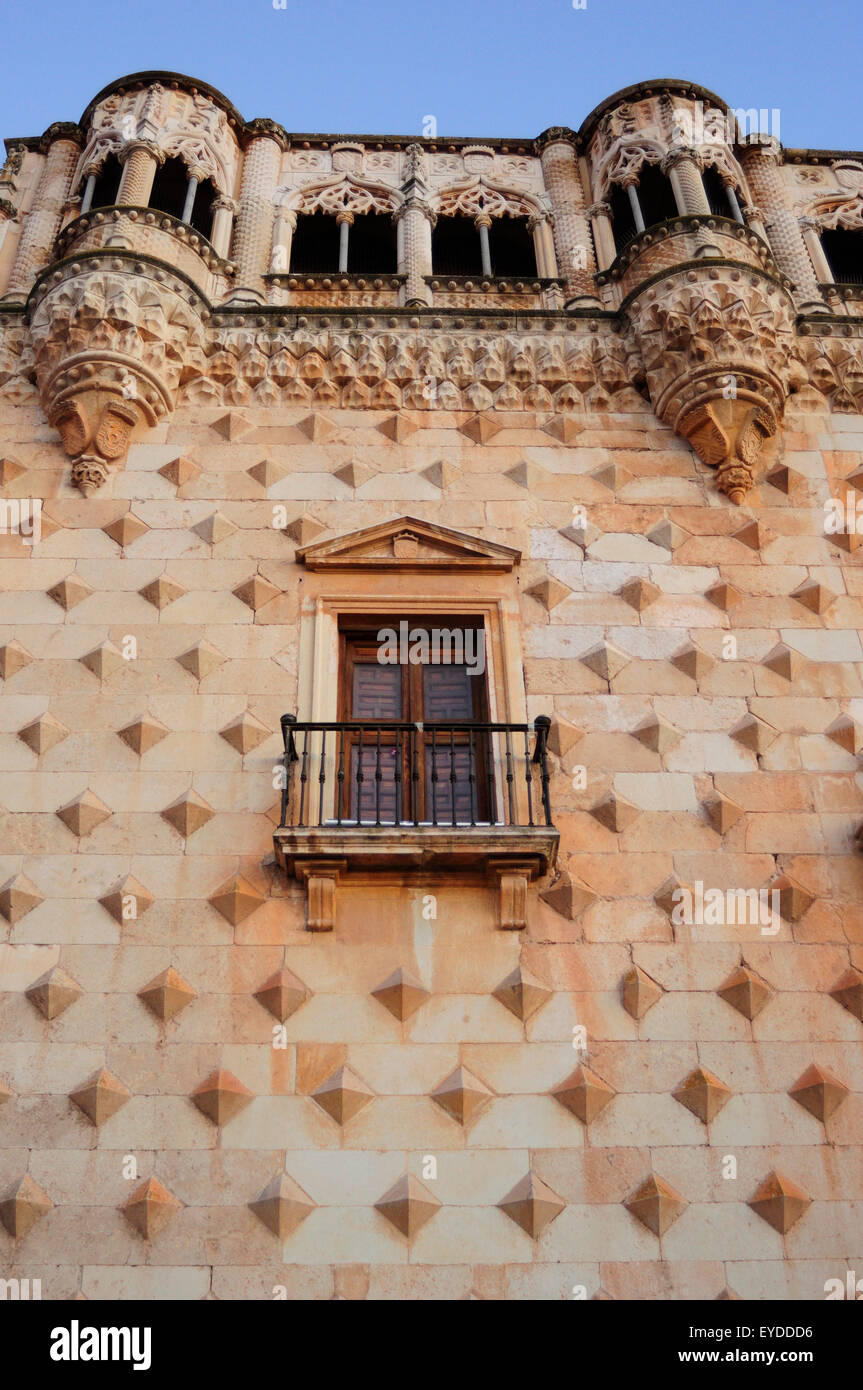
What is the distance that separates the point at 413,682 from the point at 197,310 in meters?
4.30

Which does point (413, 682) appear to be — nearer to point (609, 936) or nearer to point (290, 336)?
point (609, 936)

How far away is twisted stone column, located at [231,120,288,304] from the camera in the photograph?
12523 millimetres

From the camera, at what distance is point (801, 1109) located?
7.52 metres

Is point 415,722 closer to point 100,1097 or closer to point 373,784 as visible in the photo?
point 373,784

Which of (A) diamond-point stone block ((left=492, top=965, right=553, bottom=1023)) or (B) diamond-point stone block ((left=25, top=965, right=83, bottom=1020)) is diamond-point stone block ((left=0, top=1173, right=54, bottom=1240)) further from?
(A) diamond-point stone block ((left=492, top=965, right=553, bottom=1023))

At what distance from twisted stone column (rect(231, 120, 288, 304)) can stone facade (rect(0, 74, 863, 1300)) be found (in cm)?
6

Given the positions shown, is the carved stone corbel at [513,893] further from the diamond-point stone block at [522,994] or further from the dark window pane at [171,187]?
the dark window pane at [171,187]

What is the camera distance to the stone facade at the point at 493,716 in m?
7.18

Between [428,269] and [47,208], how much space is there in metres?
4.23


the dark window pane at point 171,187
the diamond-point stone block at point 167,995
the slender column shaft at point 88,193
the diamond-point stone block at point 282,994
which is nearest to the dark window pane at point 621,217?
the dark window pane at point 171,187

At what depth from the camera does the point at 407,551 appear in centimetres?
1006

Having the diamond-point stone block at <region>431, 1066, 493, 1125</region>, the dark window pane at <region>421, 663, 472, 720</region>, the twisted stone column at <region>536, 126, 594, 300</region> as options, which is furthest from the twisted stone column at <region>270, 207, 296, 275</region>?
the diamond-point stone block at <region>431, 1066, 493, 1125</region>

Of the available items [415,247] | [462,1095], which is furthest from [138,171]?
[462,1095]
